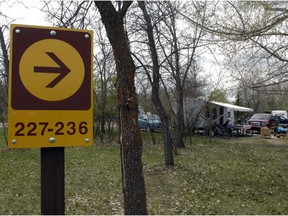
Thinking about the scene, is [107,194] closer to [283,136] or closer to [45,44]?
[45,44]

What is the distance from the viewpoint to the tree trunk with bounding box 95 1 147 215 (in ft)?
10.5

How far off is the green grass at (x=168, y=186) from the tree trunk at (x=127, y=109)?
104 inches

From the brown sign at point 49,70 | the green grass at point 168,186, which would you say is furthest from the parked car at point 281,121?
the brown sign at point 49,70

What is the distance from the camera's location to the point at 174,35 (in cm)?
1477

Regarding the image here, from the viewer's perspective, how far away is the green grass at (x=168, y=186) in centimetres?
609

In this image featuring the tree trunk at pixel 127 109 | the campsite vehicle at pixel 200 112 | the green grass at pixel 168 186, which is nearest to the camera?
the tree trunk at pixel 127 109

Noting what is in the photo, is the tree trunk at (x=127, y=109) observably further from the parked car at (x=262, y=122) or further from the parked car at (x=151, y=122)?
the parked car at (x=262, y=122)

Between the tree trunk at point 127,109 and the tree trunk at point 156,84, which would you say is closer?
the tree trunk at point 127,109

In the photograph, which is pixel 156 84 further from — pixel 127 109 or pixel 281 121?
pixel 281 121

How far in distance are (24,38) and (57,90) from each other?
Result: 355mm

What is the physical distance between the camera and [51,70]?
6.55 feet

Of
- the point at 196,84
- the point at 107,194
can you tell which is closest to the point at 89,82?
the point at 107,194

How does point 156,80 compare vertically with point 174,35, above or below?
below

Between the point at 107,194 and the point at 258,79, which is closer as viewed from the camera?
the point at 107,194
